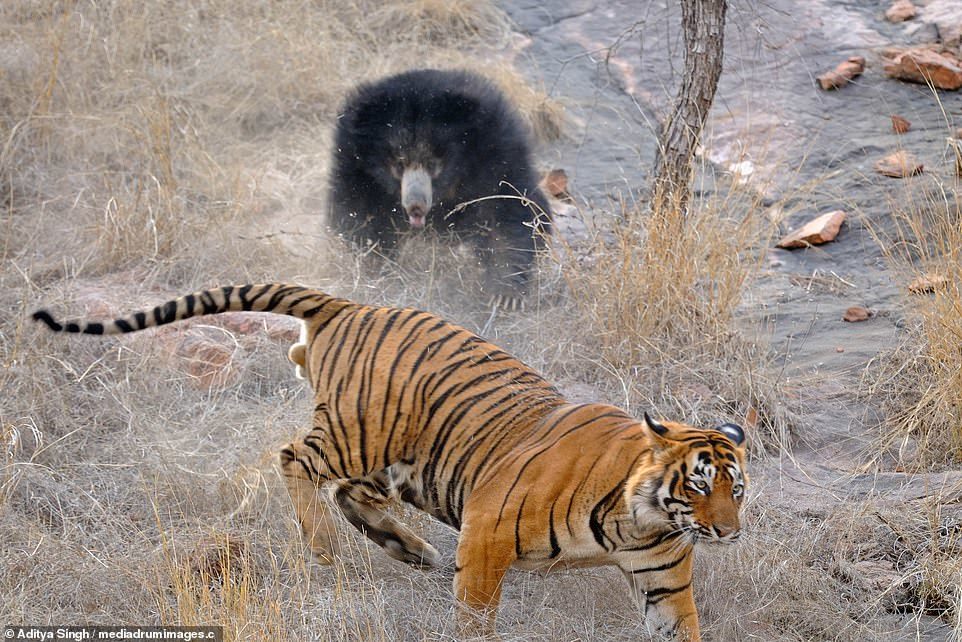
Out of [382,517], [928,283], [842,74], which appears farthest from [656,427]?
[842,74]

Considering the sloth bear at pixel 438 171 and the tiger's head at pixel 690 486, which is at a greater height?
the tiger's head at pixel 690 486

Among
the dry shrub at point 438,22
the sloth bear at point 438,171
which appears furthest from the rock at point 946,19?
the sloth bear at point 438,171

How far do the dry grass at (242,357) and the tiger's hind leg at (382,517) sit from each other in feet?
0.19

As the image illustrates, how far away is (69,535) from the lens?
3.98 meters

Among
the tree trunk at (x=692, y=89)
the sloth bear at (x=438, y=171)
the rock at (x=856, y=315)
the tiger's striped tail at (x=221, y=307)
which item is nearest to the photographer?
the tiger's striped tail at (x=221, y=307)

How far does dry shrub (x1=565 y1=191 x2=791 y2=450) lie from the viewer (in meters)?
5.04

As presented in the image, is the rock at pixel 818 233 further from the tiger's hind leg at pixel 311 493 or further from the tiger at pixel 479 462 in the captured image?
the tiger's hind leg at pixel 311 493

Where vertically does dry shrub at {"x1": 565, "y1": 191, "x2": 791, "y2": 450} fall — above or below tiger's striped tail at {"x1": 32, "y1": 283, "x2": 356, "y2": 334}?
below

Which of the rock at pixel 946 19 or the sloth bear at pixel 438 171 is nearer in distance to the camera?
the sloth bear at pixel 438 171

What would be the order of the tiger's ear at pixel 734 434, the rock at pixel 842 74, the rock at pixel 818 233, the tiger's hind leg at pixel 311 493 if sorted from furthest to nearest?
the rock at pixel 842 74, the rock at pixel 818 233, the tiger's hind leg at pixel 311 493, the tiger's ear at pixel 734 434

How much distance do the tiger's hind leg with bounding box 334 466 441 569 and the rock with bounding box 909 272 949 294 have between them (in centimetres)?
241

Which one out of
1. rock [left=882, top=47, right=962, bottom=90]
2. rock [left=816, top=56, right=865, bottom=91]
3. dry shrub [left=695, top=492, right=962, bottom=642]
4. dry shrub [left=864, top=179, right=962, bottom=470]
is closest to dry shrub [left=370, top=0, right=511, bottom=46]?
rock [left=816, top=56, right=865, bottom=91]

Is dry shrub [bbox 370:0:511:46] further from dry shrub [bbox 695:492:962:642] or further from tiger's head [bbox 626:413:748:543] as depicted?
tiger's head [bbox 626:413:748:543]

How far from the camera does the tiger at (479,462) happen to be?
3.15 metres
